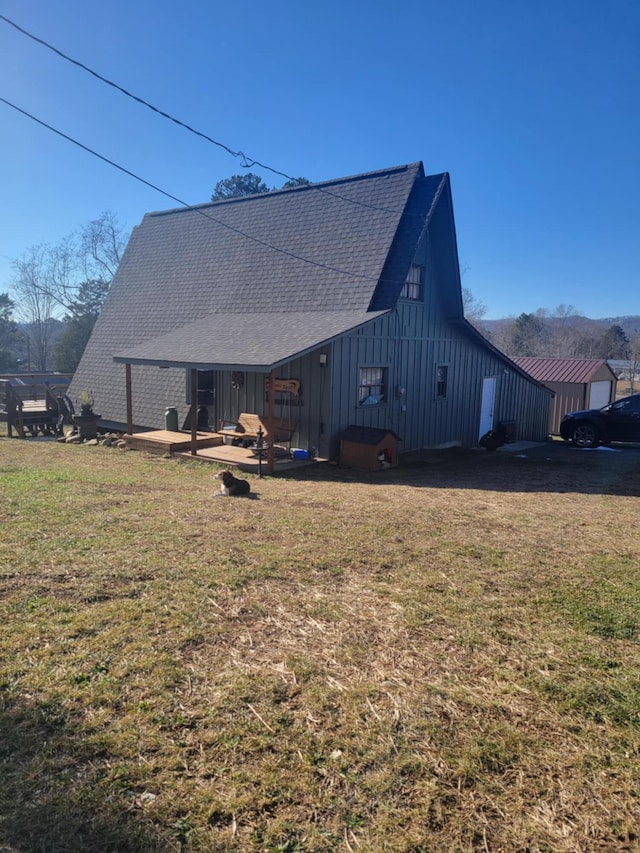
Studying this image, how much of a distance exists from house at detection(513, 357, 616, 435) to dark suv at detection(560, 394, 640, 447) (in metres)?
7.23

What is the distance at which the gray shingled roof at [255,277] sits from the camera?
1347 centimetres

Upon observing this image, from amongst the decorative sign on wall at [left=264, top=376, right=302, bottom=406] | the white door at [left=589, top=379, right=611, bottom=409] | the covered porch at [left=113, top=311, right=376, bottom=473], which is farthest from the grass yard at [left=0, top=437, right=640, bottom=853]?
the white door at [left=589, top=379, right=611, bottom=409]

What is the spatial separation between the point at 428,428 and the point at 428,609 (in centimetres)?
1160

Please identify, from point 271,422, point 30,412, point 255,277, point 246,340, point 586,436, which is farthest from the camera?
point 586,436

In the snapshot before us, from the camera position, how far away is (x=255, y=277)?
16.4 m

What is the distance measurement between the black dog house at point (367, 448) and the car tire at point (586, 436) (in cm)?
897

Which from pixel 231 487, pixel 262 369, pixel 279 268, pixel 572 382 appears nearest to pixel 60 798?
pixel 231 487

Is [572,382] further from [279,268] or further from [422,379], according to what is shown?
[279,268]

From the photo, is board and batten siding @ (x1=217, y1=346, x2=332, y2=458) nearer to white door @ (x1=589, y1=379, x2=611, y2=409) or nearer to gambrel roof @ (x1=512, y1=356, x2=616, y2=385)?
gambrel roof @ (x1=512, y1=356, x2=616, y2=385)

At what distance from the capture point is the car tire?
18797mm

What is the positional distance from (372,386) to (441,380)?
3419 mm

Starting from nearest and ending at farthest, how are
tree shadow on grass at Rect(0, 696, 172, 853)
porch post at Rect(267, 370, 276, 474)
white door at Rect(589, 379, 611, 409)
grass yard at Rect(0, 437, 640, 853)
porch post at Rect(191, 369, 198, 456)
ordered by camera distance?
tree shadow on grass at Rect(0, 696, 172, 853), grass yard at Rect(0, 437, 640, 853), porch post at Rect(267, 370, 276, 474), porch post at Rect(191, 369, 198, 456), white door at Rect(589, 379, 611, 409)

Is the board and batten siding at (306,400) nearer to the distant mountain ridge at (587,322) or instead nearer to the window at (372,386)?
the window at (372,386)

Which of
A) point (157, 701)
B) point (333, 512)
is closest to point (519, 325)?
point (333, 512)
